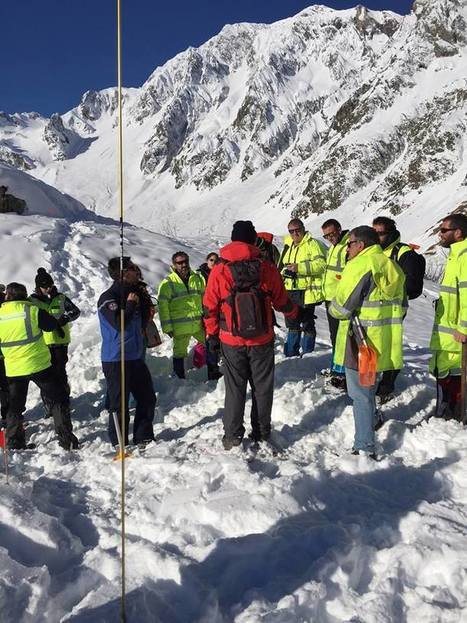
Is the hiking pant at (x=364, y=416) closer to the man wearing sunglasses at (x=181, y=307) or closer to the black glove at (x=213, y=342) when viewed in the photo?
the black glove at (x=213, y=342)

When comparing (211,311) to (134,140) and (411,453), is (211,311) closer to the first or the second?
(411,453)

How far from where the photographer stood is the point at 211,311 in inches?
189

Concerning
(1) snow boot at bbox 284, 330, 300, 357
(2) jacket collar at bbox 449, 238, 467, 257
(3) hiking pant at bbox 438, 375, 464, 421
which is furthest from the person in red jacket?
(1) snow boot at bbox 284, 330, 300, 357

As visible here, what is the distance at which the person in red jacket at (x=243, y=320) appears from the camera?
455cm

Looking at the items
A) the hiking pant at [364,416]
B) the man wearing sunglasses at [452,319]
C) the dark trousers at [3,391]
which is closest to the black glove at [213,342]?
the hiking pant at [364,416]

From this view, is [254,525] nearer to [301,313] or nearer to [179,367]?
[179,367]

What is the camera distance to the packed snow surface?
274 cm

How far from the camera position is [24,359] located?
5598 millimetres

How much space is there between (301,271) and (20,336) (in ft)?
12.6

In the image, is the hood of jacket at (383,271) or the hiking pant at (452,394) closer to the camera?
the hood of jacket at (383,271)

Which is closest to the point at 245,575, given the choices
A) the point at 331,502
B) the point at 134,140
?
the point at 331,502

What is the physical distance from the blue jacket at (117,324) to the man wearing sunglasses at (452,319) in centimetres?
312

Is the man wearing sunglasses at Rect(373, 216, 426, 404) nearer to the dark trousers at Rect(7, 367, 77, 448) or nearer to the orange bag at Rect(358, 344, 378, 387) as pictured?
the orange bag at Rect(358, 344, 378, 387)

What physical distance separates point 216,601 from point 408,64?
10510cm
